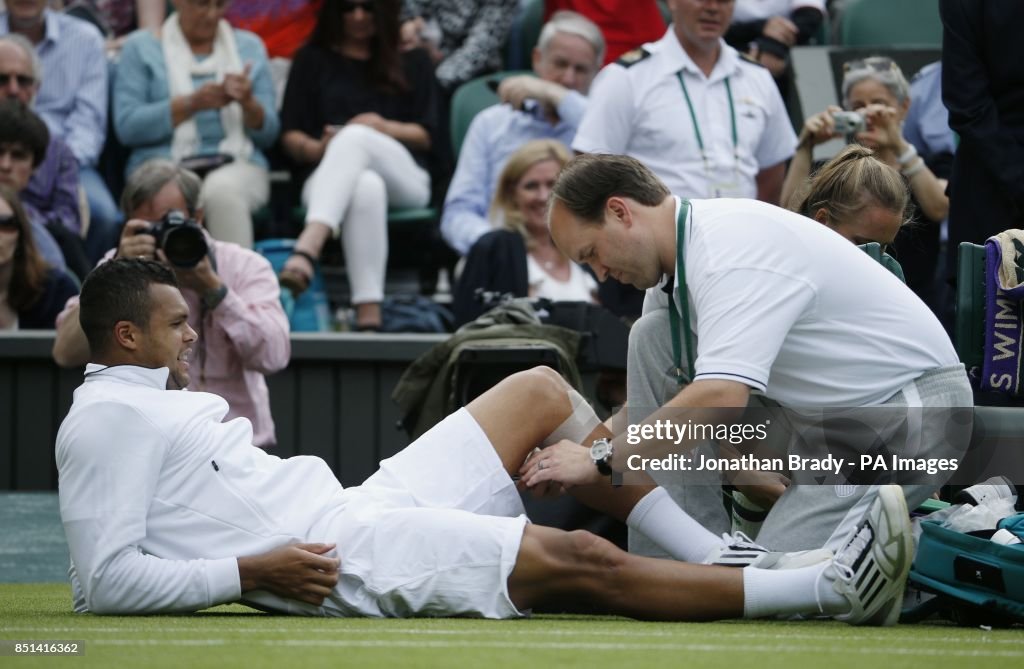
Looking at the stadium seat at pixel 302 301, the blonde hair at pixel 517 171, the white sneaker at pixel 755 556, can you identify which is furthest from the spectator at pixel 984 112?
the stadium seat at pixel 302 301

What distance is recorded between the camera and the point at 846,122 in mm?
6496

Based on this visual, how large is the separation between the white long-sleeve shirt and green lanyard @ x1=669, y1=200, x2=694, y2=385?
3.18ft

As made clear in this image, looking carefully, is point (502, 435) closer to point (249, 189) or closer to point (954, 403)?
point (954, 403)

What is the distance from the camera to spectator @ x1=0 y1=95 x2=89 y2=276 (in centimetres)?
742

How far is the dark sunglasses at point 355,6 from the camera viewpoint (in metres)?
8.28

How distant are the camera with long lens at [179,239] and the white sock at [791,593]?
259cm

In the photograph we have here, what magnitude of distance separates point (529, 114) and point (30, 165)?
2332 millimetres

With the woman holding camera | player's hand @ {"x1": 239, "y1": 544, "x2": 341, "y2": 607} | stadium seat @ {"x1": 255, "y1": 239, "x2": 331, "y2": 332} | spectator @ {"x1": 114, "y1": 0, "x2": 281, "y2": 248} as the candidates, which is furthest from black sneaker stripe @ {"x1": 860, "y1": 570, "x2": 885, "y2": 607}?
spectator @ {"x1": 114, "y1": 0, "x2": 281, "y2": 248}

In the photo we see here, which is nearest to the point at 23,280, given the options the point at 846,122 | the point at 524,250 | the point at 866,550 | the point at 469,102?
the point at 524,250

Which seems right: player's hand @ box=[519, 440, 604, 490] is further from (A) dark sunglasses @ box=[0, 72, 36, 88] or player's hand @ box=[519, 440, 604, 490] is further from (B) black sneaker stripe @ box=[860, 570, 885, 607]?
(A) dark sunglasses @ box=[0, 72, 36, 88]

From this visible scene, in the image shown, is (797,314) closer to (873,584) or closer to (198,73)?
(873,584)

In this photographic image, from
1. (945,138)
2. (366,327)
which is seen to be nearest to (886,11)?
(945,138)

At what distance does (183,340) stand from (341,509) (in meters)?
0.63

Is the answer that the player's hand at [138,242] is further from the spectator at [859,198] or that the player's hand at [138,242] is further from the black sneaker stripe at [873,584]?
the black sneaker stripe at [873,584]
